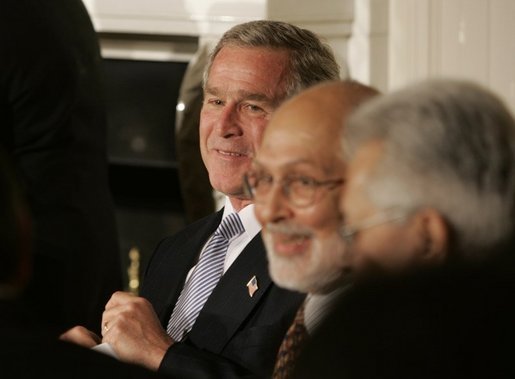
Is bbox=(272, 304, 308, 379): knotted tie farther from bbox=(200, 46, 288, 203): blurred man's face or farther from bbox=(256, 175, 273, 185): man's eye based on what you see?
bbox=(200, 46, 288, 203): blurred man's face

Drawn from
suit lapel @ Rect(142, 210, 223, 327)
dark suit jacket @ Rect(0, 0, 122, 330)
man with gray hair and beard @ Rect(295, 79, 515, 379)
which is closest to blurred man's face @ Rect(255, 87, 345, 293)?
man with gray hair and beard @ Rect(295, 79, 515, 379)

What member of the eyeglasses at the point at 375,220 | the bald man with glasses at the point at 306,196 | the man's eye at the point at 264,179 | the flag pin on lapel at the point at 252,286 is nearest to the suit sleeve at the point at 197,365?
the flag pin on lapel at the point at 252,286

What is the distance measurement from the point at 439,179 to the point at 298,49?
1155 millimetres

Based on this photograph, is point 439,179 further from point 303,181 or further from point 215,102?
point 215,102

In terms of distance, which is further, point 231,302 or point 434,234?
point 231,302

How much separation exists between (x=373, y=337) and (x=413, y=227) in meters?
0.68

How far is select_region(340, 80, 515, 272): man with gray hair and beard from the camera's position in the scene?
5.32 feet

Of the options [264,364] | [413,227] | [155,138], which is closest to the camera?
[413,227]

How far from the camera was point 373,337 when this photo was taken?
984mm

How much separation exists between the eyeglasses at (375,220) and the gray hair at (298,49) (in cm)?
100

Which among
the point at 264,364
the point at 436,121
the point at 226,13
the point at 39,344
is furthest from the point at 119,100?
the point at 39,344

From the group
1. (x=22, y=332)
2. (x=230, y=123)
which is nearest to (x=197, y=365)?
(x=230, y=123)

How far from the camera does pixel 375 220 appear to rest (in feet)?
5.56

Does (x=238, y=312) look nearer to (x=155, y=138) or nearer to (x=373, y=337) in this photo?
(x=373, y=337)
